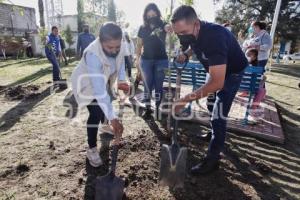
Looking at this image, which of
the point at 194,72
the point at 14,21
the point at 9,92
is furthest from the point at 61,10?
the point at 194,72

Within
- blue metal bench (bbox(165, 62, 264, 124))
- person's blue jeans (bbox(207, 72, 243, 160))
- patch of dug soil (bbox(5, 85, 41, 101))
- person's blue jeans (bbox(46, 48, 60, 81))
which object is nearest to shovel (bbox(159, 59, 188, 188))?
person's blue jeans (bbox(207, 72, 243, 160))

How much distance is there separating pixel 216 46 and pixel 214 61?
154mm

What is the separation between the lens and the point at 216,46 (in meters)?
2.47

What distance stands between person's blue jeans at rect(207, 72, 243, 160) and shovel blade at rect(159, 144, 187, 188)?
0.50 metres

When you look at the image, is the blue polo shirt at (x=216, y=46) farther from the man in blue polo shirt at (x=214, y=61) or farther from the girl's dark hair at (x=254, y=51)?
the girl's dark hair at (x=254, y=51)

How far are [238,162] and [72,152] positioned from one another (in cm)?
232

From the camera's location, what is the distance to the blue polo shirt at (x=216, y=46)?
96.3 inches

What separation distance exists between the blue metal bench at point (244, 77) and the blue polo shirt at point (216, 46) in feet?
5.94

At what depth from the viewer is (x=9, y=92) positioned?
7441 millimetres

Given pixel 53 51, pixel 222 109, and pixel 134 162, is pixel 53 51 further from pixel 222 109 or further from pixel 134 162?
pixel 222 109

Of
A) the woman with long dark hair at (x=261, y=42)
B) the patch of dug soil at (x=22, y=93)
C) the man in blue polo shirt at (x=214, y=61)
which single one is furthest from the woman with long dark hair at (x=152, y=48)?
the patch of dug soil at (x=22, y=93)

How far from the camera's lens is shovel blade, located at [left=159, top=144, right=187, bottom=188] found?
288 centimetres

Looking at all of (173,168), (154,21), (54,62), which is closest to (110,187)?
(173,168)

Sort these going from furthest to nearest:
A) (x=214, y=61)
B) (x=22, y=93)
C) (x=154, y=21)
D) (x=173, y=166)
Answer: (x=22, y=93)
(x=154, y=21)
(x=173, y=166)
(x=214, y=61)
